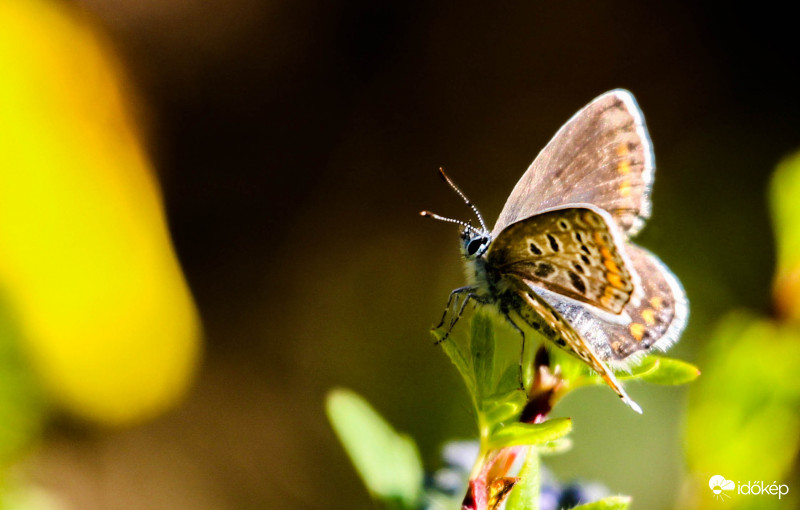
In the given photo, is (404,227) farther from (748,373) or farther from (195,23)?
(748,373)

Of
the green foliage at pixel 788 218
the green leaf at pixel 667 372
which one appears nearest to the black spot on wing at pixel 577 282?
the green leaf at pixel 667 372

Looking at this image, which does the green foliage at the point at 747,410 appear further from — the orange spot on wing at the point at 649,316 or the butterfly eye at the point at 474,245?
the butterfly eye at the point at 474,245

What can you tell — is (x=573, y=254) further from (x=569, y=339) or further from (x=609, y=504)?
(x=609, y=504)

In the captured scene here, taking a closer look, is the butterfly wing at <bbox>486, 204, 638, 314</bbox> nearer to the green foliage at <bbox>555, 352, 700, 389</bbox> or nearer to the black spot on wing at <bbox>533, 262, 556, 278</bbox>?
the black spot on wing at <bbox>533, 262, 556, 278</bbox>

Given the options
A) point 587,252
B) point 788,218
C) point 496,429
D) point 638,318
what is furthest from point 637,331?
point 788,218

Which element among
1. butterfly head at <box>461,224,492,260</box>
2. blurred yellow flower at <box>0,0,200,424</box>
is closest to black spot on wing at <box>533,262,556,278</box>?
butterfly head at <box>461,224,492,260</box>
